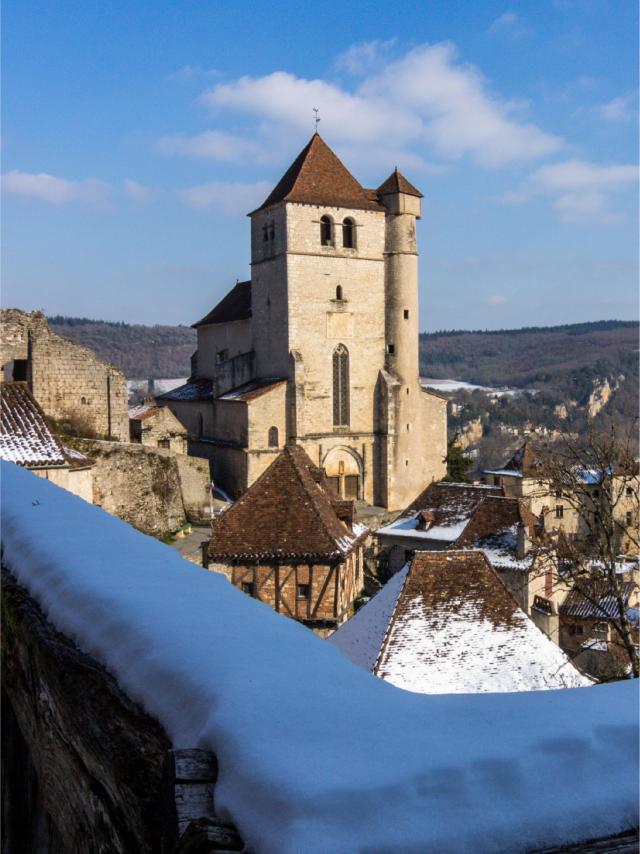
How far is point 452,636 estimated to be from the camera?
12766mm

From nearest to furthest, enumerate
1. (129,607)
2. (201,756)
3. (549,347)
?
1. (201,756)
2. (129,607)
3. (549,347)

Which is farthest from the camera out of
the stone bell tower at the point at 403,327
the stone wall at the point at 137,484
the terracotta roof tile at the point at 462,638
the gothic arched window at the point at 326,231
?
the stone bell tower at the point at 403,327

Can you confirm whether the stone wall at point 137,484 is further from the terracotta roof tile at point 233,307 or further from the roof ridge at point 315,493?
the terracotta roof tile at point 233,307

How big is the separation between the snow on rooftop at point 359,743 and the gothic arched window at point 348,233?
3990cm

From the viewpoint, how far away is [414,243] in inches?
1645

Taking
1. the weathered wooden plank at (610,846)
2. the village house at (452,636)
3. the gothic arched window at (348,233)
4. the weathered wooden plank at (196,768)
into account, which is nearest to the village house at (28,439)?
the village house at (452,636)

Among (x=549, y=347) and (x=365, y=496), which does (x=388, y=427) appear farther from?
(x=549, y=347)

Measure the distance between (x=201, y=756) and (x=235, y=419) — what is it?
38.2 meters

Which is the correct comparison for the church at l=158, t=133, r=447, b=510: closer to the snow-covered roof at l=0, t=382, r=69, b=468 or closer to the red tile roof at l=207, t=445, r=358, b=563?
the red tile roof at l=207, t=445, r=358, b=563

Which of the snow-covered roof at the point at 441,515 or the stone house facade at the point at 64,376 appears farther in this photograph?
the snow-covered roof at the point at 441,515

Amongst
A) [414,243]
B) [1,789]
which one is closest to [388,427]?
[414,243]

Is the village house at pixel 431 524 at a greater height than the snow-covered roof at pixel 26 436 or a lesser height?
lesser

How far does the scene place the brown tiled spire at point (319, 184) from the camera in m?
40.1

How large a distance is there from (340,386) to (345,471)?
4.12 meters
